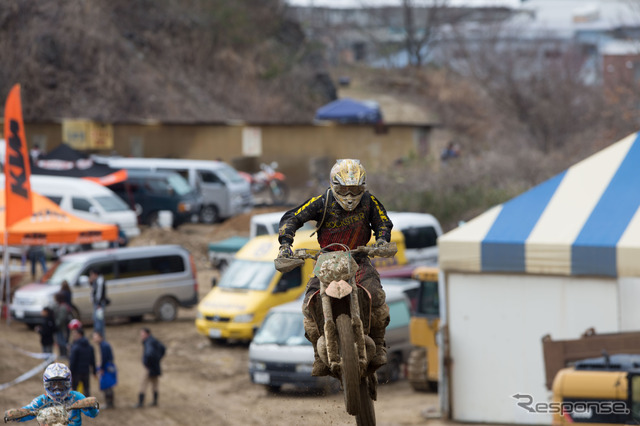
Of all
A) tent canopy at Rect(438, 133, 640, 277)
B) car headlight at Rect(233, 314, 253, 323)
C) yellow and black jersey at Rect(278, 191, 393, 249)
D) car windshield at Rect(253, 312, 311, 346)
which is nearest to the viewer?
yellow and black jersey at Rect(278, 191, 393, 249)

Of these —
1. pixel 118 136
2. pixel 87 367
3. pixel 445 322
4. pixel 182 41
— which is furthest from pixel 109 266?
pixel 182 41

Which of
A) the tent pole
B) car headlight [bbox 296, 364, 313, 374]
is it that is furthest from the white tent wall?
the tent pole

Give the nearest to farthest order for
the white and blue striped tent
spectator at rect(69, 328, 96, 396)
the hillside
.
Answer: the white and blue striped tent, spectator at rect(69, 328, 96, 396), the hillside

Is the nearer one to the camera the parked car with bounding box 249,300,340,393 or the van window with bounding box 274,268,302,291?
the parked car with bounding box 249,300,340,393

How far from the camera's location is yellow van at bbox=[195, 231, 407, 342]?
2400 cm

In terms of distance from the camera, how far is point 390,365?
71.4 ft

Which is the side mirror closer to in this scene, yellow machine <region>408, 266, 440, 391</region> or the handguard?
yellow machine <region>408, 266, 440, 391</region>

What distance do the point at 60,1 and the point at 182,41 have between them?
31.6ft

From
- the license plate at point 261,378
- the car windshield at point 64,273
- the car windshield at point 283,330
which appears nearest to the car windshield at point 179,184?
the car windshield at point 64,273

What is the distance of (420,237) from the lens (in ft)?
93.4

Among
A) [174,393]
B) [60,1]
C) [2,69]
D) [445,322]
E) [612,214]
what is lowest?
[174,393]

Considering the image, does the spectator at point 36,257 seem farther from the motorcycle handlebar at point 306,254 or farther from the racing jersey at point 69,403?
the motorcycle handlebar at point 306,254

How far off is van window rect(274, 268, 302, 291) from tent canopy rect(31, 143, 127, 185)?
13.2 meters

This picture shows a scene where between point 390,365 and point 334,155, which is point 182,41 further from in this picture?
point 390,365
